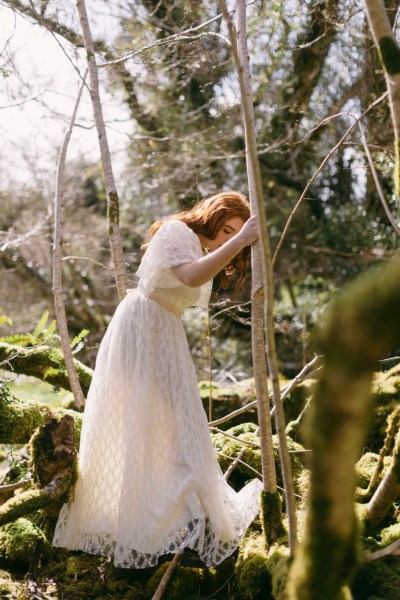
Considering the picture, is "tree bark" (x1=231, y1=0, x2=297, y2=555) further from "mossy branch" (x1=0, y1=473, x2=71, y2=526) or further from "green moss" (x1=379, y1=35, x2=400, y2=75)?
"mossy branch" (x1=0, y1=473, x2=71, y2=526)

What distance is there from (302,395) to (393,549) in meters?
2.73

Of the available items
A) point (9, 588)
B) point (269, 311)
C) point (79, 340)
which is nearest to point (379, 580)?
point (269, 311)

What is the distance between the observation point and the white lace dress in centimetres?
264

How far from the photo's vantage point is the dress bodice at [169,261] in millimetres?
2674

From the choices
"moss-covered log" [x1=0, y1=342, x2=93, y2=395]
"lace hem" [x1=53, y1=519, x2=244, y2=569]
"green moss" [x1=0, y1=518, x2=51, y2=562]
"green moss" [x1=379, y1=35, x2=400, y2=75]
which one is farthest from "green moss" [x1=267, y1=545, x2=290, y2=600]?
"moss-covered log" [x1=0, y1=342, x2=93, y2=395]

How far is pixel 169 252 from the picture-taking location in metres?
2.68

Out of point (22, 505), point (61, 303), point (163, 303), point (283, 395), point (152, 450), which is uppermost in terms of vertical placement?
point (61, 303)

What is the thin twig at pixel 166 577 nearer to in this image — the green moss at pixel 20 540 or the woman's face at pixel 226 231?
the green moss at pixel 20 540

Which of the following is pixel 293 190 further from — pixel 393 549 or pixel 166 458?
pixel 393 549

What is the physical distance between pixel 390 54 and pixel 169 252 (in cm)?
122

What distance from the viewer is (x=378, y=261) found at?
766 cm

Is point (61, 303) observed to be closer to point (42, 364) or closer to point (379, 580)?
point (42, 364)

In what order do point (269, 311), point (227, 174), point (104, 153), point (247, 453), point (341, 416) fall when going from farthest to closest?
point (227, 174)
point (104, 153)
point (247, 453)
point (269, 311)
point (341, 416)

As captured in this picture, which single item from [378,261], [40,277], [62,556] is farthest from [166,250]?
[40,277]
